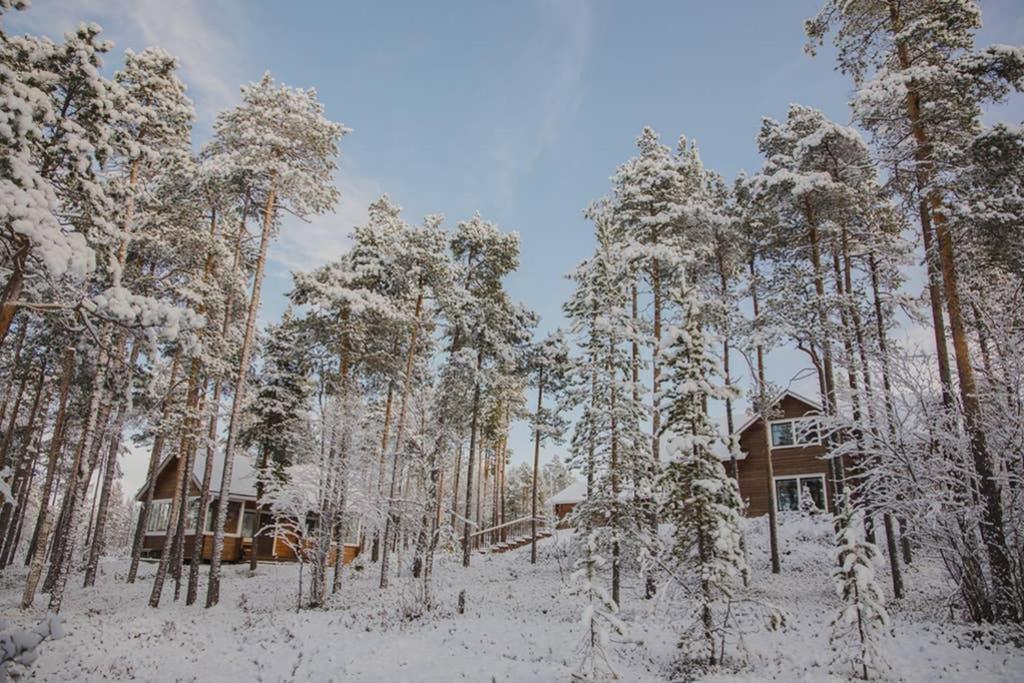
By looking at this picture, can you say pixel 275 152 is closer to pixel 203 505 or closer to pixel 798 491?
pixel 203 505

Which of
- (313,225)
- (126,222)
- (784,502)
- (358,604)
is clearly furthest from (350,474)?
(784,502)

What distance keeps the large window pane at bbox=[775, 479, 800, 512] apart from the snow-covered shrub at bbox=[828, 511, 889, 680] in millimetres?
18114

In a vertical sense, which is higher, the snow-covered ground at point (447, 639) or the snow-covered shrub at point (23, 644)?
the snow-covered shrub at point (23, 644)

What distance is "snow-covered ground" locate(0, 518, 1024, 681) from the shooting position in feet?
33.7

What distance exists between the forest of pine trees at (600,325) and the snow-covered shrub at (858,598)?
58 mm

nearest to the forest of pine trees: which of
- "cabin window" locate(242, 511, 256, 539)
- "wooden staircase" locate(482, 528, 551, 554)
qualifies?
"cabin window" locate(242, 511, 256, 539)

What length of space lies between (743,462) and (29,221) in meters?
29.2

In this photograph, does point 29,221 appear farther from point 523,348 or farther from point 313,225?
point 523,348

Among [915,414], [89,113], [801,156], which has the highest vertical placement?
[801,156]

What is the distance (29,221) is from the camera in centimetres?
739

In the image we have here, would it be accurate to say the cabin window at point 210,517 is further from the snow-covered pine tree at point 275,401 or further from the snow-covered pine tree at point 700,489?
the snow-covered pine tree at point 700,489

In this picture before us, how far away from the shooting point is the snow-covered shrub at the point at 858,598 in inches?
376

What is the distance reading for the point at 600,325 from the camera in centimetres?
1744

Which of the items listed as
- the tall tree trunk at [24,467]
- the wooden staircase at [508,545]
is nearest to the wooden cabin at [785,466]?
the wooden staircase at [508,545]
